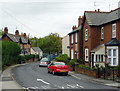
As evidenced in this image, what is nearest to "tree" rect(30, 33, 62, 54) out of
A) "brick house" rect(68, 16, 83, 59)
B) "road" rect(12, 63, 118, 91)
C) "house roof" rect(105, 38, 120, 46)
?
"brick house" rect(68, 16, 83, 59)

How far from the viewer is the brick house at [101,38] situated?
21.8 meters

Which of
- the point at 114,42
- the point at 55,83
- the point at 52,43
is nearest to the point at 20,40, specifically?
the point at 52,43

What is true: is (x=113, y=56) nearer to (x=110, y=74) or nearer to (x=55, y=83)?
(x=110, y=74)

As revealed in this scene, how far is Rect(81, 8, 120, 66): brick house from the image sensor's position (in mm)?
21828

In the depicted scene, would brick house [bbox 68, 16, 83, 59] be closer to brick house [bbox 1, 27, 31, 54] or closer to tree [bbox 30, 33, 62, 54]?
brick house [bbox 1, 27, 31, 54]

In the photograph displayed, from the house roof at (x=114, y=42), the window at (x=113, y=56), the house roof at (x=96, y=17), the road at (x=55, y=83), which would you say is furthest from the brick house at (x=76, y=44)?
the road at (x=55, y=83)

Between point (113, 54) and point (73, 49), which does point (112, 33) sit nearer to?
point (113, 54)

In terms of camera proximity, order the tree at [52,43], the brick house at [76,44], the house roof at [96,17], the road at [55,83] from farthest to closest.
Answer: the tree at [52,43] < the brick house at [76,44] < the house roof at [96,17] < the road at [55,83]

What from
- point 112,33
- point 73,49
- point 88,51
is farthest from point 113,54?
point 73,49

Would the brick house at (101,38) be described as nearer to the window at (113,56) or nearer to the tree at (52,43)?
the window at (113,56)

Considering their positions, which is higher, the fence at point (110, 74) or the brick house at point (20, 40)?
the brick house at point (20, 40)

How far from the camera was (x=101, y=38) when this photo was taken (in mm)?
26016

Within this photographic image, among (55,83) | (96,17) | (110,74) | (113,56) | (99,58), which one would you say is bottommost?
(55,83)

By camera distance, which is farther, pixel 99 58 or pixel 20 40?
pixel 20 40
